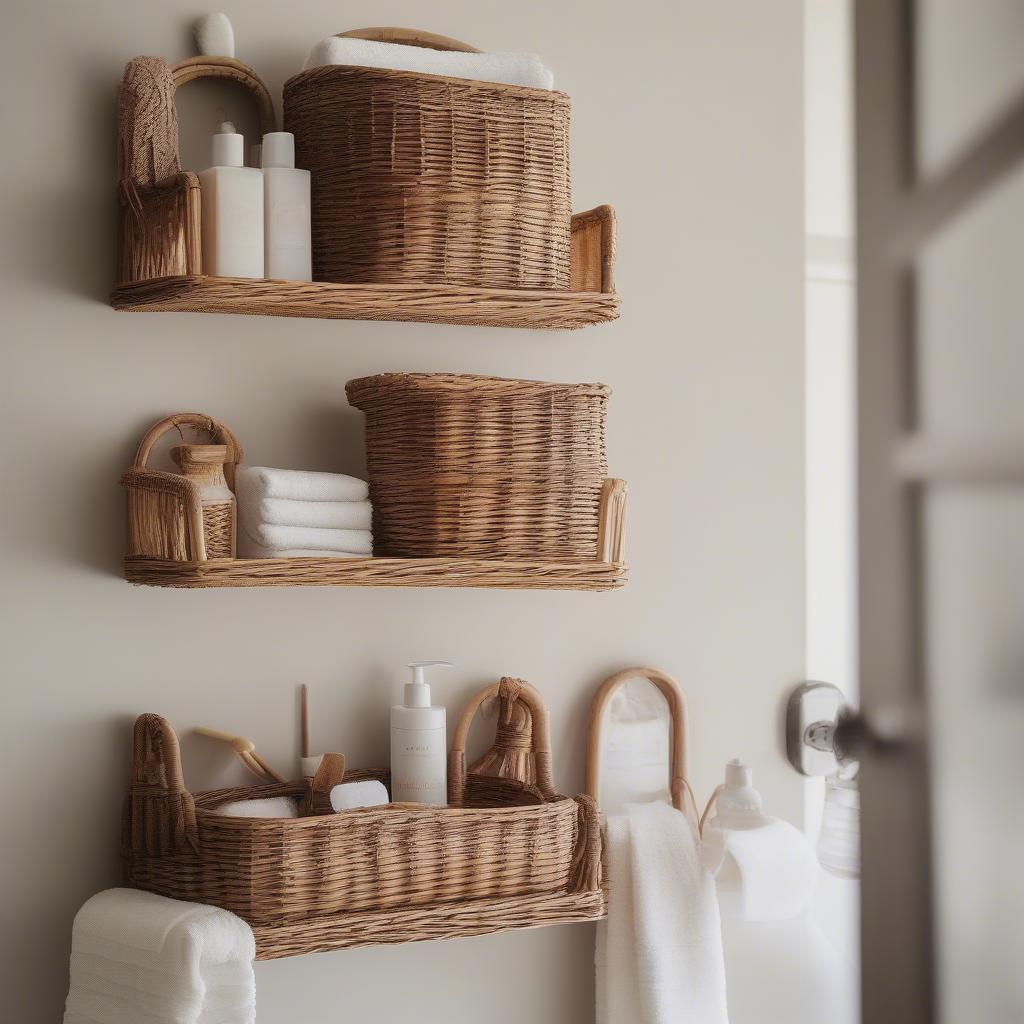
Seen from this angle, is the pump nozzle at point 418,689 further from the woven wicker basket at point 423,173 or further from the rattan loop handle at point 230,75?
the rattan loop handle at point 230,75

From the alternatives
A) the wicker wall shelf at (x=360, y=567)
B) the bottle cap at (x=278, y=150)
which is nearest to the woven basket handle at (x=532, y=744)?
the wicker wall shelf at (x=360, y=567)

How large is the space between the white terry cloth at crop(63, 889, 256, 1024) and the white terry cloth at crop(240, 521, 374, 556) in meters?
0.35

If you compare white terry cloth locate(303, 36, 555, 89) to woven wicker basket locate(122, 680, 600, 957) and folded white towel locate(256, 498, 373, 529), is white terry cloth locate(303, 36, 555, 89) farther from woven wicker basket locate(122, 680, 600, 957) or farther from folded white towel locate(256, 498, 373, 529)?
woven wicker basket locate(122, 680, 600, 957)

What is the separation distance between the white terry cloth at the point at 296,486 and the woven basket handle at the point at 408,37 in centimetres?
49

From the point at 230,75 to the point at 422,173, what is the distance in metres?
0.25

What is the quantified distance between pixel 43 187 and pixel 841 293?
1.11 m

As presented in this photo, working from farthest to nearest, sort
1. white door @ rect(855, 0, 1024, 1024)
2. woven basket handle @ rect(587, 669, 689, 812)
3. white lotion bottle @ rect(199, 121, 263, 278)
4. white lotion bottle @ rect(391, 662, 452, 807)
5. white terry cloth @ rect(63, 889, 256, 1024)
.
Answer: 1. woven basket handle @ rect(587, 669, 689, 812)
2. white lotion bottle @ rect(391, 662, 452, 807)
3. white lotion bottle @ rect(199, 121, 263, 278)
4. white terry cloth @ rect(63, 889, 256, 1024)
5. white door @ rect(855, 0, 1024, 1024)

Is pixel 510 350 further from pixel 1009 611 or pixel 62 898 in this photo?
pixel 1009 611

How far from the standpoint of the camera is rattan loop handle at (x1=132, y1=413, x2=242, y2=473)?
119 cm

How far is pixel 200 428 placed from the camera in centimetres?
123

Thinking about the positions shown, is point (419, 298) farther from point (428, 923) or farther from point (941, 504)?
point (941, 504)

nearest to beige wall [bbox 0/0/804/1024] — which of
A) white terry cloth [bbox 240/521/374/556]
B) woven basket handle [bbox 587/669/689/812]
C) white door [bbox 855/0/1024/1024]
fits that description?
woven basket handle [bbox 587/669/689/812]

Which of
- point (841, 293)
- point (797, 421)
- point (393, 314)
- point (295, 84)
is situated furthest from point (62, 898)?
point (841, 293)

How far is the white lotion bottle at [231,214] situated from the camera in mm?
1112
